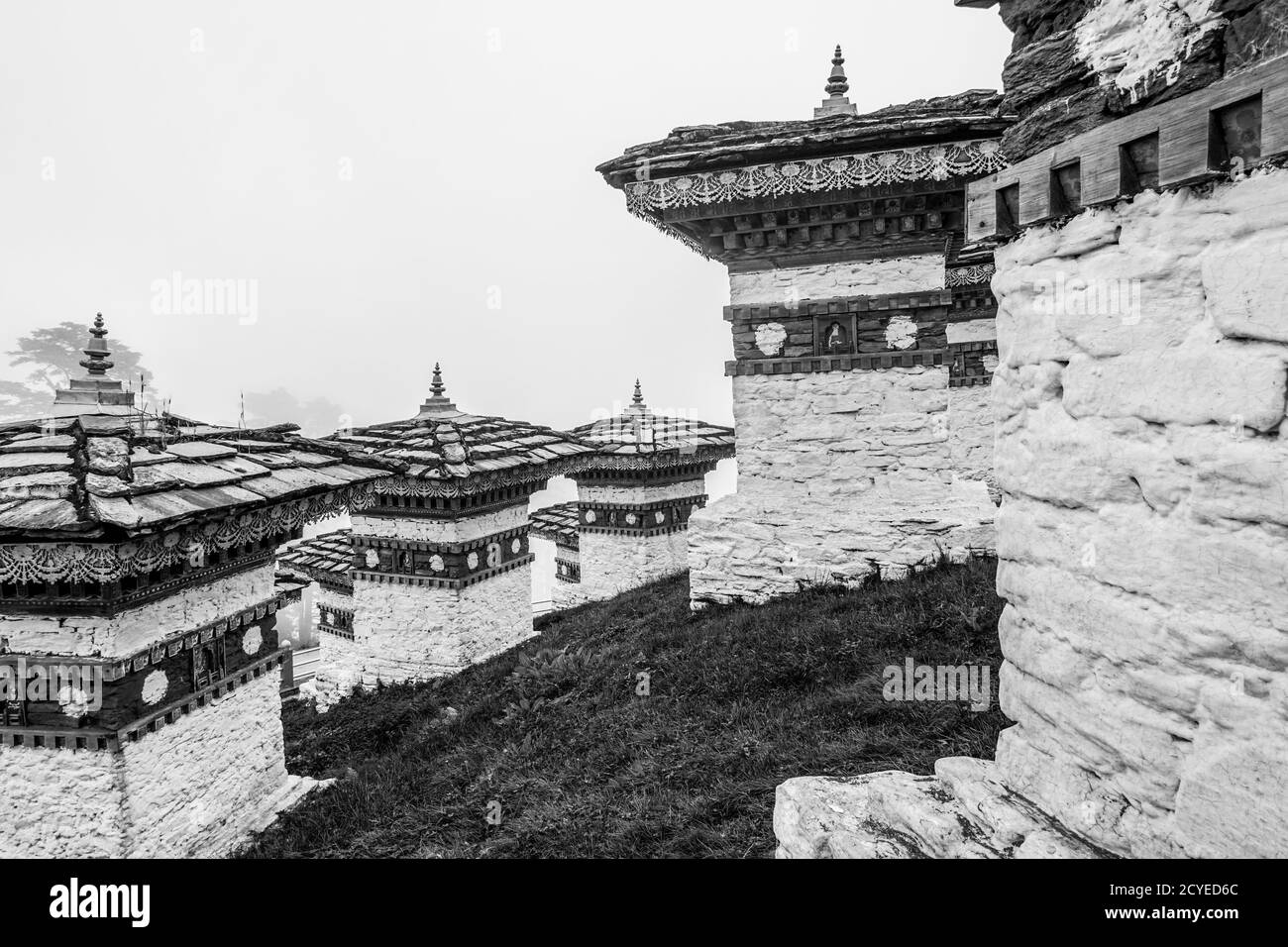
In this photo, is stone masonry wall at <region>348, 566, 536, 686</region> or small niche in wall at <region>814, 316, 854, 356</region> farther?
stone masonry wall at <region>348, 566, 536, 686</region>

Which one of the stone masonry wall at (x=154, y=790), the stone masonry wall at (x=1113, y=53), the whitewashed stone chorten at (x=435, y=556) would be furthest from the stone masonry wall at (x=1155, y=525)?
the whitewashed stone chorten at (x=435, y=556)

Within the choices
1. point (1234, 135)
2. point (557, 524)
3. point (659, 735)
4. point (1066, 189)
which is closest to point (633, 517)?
point (557, 524)

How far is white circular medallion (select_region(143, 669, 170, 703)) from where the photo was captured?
4.53 m

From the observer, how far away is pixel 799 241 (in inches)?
292

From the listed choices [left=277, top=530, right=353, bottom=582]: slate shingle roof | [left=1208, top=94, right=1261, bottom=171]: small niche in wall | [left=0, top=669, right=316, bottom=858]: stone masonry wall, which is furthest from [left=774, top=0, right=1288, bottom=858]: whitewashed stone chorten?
[left=277, top=530, right=353, bottom=582]: slate shingle roof

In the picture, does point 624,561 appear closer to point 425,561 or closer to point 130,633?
point 425,561

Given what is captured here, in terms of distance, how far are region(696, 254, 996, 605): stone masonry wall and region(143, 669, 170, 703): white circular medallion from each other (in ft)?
16.0

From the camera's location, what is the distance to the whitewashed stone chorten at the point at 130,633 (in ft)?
13.1

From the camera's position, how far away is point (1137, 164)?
2258mm

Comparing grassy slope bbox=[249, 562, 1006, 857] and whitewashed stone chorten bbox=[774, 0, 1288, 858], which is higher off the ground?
whitewashed stone chorten bbox=[774, 0, 1288, 858]

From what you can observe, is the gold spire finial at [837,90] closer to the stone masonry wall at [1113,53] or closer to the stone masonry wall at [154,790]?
the stone masonry wall at [1113,53]

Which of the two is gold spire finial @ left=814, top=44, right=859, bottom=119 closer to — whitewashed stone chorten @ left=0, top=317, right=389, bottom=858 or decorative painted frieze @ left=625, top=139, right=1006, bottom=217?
decorative painted frieze @ left=625, top=139, right=1006, bottom=217

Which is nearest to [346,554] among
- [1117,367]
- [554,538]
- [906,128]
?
[554,538]
